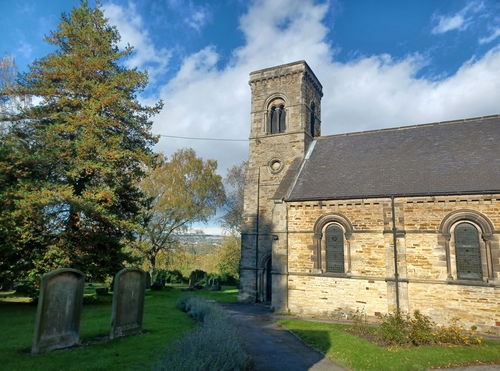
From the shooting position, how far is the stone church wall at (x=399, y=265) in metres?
13.8

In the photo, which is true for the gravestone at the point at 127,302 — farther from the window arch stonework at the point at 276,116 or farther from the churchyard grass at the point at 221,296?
the window arch stonework at the point at 276,116

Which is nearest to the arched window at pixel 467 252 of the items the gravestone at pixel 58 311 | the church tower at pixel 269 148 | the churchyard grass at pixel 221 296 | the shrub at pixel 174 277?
the church tower at pixel 269 148

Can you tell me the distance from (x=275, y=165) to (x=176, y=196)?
11.8m

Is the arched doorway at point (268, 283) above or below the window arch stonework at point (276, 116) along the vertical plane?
below

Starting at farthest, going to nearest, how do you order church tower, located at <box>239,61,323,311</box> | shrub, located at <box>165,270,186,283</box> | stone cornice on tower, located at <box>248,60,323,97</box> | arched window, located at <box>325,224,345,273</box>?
shrub, located at <box>165,270,186,283</box> → stone cornice on tower, located at <box>248,60,323,97</box> → church tower, located at <box>239,61,323,311</box> → arched window, located at <box>325,224,345,273</box>

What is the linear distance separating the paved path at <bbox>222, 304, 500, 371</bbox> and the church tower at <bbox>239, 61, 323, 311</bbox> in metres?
6.46

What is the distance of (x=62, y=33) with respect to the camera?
17656 millimetres

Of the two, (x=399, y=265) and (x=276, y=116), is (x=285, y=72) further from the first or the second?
(x=399, y=265)

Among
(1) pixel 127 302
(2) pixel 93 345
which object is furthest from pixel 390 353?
(2) pixel 93 345

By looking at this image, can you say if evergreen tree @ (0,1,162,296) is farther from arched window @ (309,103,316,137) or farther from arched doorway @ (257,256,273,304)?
arched window @ (309,103,316,137)

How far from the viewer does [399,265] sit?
15.2 m

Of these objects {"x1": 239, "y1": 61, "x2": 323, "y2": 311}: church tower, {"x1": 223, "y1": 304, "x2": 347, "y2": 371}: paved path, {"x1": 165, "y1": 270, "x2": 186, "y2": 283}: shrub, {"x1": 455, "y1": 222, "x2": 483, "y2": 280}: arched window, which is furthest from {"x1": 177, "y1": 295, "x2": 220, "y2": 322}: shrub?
{"x1": 165, "y1": 270, "x2": 186, "y2": 283}: shrub

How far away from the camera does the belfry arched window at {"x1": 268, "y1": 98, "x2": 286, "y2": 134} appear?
24.1 meters

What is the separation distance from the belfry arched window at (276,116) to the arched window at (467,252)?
516 inches
